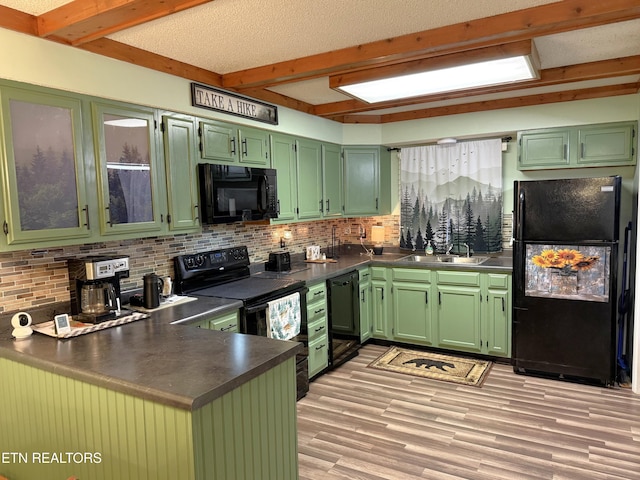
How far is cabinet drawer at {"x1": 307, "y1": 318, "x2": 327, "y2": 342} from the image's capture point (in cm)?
374

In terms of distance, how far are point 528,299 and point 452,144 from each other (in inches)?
73.9

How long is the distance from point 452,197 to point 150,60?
11.0 feet

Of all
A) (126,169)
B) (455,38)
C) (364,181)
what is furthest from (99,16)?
(364,181)

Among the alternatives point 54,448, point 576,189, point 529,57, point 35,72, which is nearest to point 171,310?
point 54,448

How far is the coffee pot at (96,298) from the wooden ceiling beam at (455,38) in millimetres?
1772

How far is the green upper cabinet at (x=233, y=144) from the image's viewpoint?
10.5 ft

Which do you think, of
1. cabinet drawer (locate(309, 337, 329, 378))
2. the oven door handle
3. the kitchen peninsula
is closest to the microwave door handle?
the oven door handle

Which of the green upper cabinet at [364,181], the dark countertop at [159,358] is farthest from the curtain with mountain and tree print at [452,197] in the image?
the dark countertop at [159,358]

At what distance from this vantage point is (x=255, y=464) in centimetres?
177

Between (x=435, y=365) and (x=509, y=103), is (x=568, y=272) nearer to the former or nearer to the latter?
(x=435, y=365)

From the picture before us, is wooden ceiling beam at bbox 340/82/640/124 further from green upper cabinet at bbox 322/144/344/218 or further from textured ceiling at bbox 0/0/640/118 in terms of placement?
textured ceiling at bbox 0/0/640/118

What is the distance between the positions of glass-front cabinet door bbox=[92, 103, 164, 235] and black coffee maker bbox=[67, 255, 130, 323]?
23cm

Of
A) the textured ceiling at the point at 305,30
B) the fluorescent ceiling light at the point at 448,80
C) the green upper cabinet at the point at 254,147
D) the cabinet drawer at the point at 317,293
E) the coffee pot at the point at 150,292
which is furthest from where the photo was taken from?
the cabinet drawer at the point at 317,293

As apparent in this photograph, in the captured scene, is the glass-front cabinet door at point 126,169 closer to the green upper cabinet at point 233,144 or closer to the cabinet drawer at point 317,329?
the green upper cabinet at point 233,144
